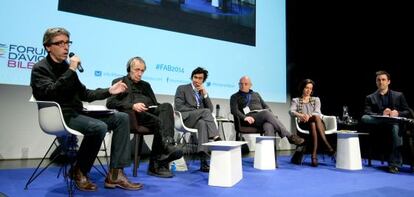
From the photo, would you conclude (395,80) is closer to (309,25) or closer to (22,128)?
(309,25)

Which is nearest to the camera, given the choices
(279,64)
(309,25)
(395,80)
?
(395,80)

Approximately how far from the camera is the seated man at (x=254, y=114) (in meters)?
3.90

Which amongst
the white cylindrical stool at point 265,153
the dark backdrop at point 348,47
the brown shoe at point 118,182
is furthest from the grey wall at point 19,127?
the dark backdrop at point 348,47

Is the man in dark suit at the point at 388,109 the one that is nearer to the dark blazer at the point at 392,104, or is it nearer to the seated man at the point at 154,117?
the dark blazer at the point at 392,104

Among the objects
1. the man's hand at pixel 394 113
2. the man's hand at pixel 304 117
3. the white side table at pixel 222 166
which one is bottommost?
the white side table at pixel 222 166

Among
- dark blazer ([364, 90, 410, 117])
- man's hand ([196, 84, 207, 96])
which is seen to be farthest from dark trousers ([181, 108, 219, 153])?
dark blazer ([364, 90, 410, 117])

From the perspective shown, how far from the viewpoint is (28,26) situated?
3564mm

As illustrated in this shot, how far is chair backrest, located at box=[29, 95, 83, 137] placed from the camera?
7.34ft

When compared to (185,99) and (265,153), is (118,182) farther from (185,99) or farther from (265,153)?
(265,153)

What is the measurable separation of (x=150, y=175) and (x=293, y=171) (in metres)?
1.55

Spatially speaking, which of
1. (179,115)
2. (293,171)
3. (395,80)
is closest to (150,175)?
(179,115)

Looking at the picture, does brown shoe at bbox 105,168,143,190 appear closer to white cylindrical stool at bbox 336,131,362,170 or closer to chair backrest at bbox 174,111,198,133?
chair backrest at bbox 174,111,198,133

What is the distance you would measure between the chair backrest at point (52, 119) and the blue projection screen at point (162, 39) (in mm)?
1545

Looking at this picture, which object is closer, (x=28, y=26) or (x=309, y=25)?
(x=28, y=26)
